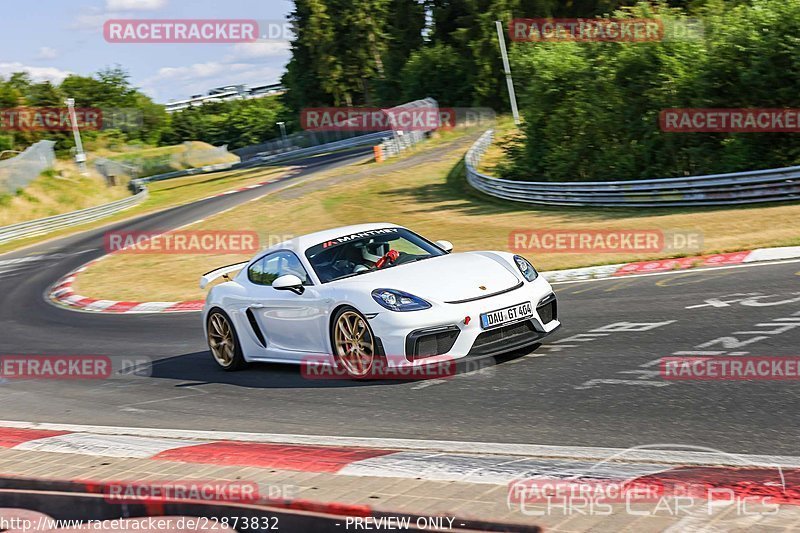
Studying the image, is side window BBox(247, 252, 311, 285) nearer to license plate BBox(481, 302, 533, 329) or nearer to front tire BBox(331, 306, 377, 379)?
front tire BBox(331, 306, 377, 379)

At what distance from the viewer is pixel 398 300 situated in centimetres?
802

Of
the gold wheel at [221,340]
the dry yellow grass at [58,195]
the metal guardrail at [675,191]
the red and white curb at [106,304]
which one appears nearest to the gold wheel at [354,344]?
the gold wheel at [221,340]

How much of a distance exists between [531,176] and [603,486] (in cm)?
2589

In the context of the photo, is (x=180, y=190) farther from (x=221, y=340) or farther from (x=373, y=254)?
(x=373, y=254)

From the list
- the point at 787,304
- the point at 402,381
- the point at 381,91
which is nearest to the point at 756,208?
the point at 787,304

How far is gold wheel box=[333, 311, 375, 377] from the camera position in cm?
821

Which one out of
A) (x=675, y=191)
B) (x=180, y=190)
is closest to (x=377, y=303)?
(x=675, y=191)

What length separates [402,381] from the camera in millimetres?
8281

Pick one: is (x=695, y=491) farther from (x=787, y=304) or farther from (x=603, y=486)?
(x=787, y=304)

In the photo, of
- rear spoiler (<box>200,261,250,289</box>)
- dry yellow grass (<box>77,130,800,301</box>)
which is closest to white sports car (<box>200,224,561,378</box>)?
rear spoiler (<box>200,261,250,289</box>)

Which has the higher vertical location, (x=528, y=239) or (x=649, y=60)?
(x=649, y=60)

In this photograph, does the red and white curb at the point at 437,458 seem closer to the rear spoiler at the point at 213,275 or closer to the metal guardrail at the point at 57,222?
the rear spoiler at the point at 213,275

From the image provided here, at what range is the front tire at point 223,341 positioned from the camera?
10.2 metres

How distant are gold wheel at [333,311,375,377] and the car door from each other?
0.67ft
